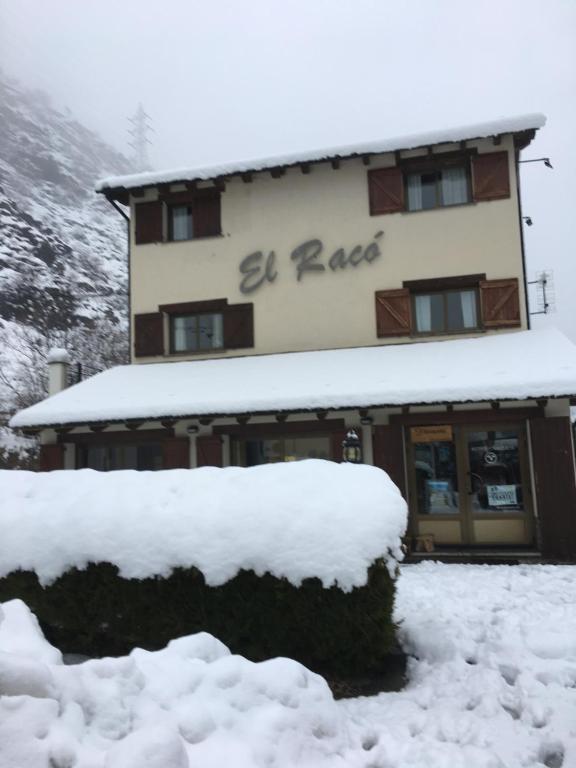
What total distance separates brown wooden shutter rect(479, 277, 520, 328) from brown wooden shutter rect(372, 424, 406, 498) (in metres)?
3.21

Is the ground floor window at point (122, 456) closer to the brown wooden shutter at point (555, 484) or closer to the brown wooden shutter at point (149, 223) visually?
the brown wooden shutter at point (149, 223)

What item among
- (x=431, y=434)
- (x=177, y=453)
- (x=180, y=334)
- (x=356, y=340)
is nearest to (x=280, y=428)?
(x=177, y=453)

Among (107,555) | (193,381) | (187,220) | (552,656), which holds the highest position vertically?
(187,220)

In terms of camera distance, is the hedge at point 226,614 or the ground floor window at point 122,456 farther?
the ground floor window at point 122,456

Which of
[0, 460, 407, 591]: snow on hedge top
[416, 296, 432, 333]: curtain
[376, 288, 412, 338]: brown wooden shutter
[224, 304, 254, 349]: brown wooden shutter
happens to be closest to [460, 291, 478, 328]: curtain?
[416, 296, 432, 333]: curtain

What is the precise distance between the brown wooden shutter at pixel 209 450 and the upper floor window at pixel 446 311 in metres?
4.81

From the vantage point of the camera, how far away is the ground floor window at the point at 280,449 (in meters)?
11.4

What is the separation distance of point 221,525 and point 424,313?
8851mm

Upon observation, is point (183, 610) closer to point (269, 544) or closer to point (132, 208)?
point (269, 544)

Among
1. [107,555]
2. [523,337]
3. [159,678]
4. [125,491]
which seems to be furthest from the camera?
[523,337]

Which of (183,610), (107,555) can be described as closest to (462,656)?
(183,610)

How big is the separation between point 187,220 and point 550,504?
33.4ft

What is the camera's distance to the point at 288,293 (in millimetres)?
13008

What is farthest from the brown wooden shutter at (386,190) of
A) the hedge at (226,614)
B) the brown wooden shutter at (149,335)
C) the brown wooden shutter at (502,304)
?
the hedge at (226,614)
